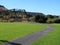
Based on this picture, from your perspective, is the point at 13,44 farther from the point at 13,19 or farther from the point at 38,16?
the point at 13,19

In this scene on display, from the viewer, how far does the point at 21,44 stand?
56.5ft

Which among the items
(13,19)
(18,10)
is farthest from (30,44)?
(18,10)

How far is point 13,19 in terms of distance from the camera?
427 ft

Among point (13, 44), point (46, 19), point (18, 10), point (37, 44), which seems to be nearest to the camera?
point (13, 44)

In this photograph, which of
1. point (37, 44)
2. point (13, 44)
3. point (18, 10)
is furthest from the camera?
point (18, 10)

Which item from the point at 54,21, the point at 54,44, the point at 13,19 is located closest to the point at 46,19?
the point at 54,21

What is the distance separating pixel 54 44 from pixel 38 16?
99.7m

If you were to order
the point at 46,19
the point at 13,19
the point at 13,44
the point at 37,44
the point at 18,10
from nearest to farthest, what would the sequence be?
the point at 13,44
the point at 37,44
the point at 46,19
the point at 13,19
the point at 18,10

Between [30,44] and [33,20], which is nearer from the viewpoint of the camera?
[30,44]

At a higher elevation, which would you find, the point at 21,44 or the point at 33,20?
the point at 21,44

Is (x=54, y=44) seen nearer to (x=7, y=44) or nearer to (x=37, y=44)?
(x=37, y=44)

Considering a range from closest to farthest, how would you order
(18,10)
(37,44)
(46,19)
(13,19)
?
(37,44) → (46,19) → (13,19) → (18,10)

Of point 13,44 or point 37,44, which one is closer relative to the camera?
point 13,44

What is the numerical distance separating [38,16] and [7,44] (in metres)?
101
